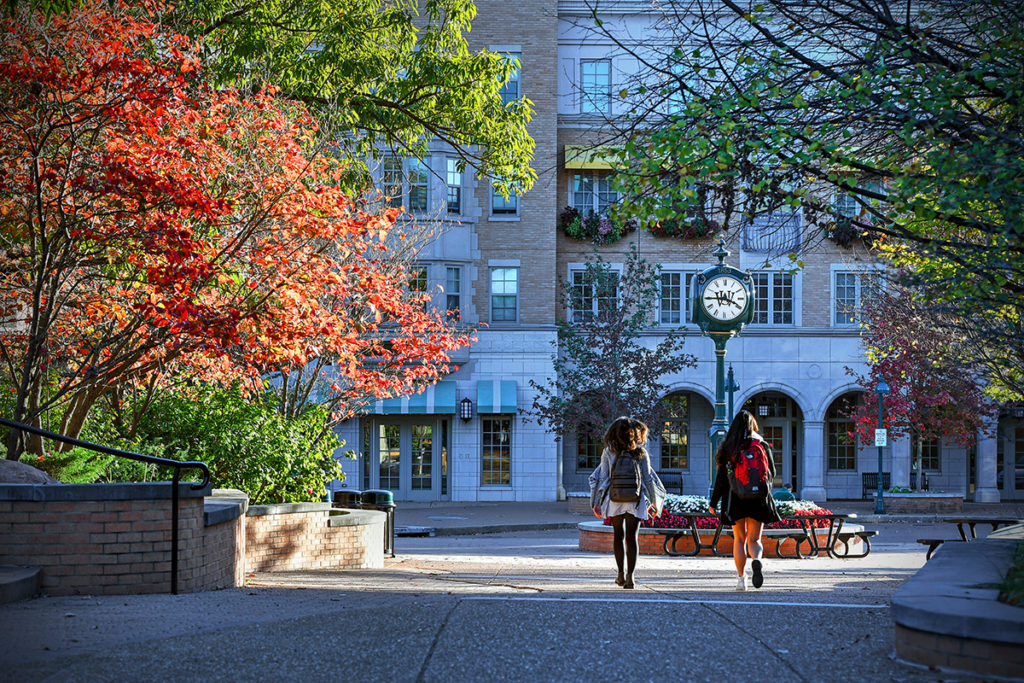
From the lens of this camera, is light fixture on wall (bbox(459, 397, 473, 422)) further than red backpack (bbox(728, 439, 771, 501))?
Yes

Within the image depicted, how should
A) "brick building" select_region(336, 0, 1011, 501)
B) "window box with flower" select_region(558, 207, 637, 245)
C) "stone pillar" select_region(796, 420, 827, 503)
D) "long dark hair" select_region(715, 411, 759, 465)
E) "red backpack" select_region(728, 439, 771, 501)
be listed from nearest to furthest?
"red backpack" select_region(728, 439, 771, 501)
"long dark hair" select_region(715, 411, 759, 465)
"brick building" select_region(336, 0, 1011, 501)
"window box with flower" select_region(558, 207, 637, 245)
"stone pillar" select_region(796, 420, 827, 503)

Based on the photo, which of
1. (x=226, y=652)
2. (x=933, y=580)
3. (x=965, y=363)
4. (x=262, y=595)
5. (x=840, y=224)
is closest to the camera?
(x=226, y=652)

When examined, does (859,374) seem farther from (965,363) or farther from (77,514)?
(77,514)

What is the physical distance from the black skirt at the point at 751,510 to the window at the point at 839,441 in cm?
2757

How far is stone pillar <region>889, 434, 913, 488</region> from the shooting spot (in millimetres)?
35906

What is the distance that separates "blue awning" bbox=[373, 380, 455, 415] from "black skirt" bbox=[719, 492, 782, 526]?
22990 millimetres

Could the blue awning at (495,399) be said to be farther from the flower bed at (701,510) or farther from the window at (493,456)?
the flower bed at (701,510)

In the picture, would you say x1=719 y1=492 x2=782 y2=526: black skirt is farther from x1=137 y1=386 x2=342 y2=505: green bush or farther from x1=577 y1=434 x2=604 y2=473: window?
x1=577 y1=434 x2=604 y2=473: window

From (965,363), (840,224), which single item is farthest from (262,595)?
(965,363)

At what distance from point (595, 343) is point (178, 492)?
2328cm

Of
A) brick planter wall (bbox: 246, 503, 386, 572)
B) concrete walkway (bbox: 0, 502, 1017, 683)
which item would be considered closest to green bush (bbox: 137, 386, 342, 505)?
brick planter wall (bbox: 246, 503, 386, 572)

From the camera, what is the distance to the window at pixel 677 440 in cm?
3728

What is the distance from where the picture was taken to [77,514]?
28.0 feet

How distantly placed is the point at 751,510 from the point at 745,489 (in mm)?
258
